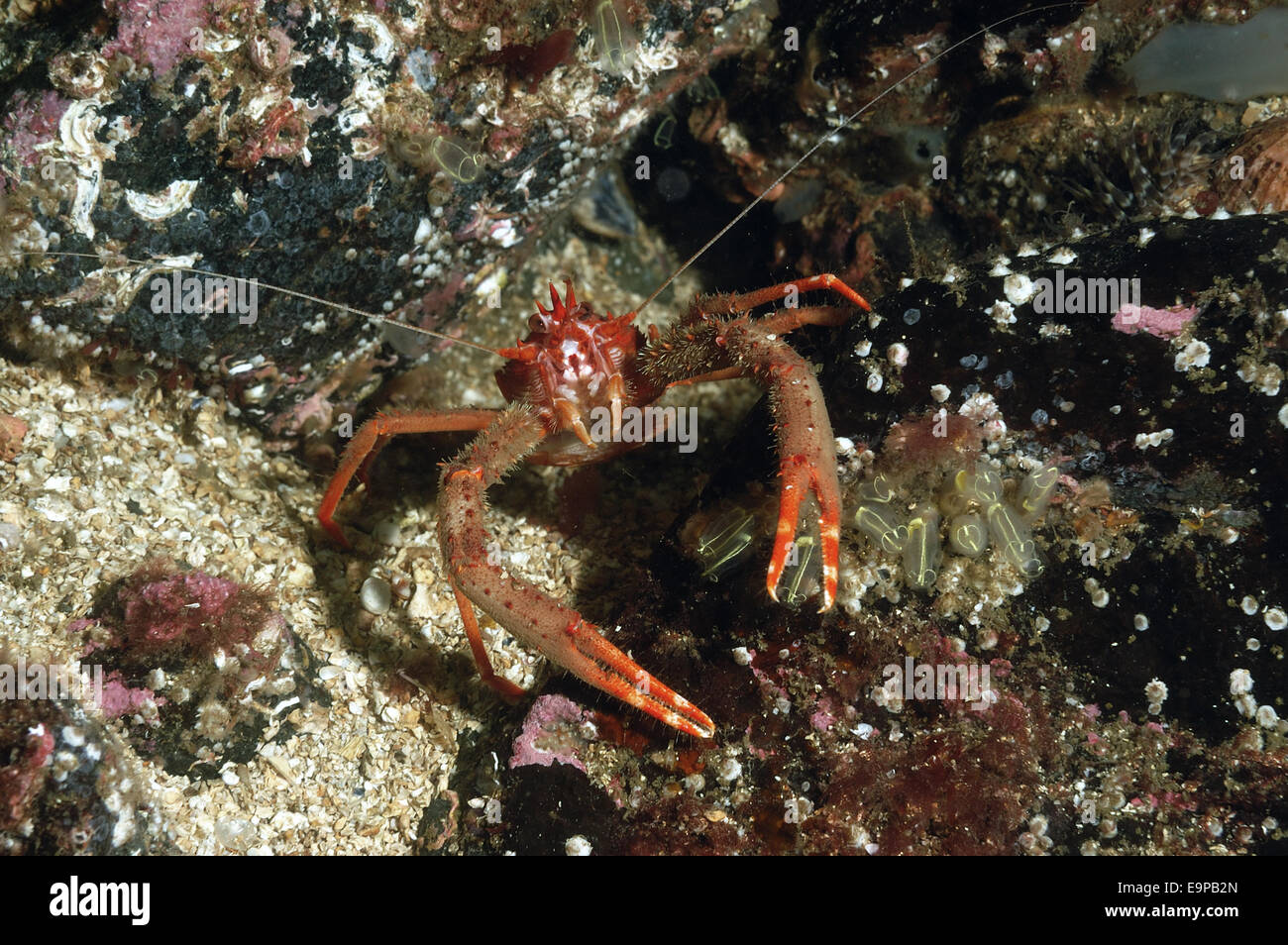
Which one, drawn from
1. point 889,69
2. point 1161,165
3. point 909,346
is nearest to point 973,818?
point 909,346

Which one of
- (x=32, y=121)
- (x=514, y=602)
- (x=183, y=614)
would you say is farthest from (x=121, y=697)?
(x=32, y=121)

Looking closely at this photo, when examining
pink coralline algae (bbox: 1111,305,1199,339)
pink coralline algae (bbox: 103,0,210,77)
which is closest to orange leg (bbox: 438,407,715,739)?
pink coralline algae (bbox: 103,0,210,77)

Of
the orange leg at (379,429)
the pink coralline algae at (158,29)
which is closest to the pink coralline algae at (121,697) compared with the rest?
the orange leg at (379,429)

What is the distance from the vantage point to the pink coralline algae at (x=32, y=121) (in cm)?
319

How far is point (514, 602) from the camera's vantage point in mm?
3137

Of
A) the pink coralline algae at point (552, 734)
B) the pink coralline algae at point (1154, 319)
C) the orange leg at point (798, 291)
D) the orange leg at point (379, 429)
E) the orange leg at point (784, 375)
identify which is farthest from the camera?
the orange leg at point (379, 429)

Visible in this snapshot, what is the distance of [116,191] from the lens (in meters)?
3.39

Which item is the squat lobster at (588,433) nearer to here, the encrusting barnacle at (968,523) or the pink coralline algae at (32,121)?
the encrusting barnacle at (968,523)

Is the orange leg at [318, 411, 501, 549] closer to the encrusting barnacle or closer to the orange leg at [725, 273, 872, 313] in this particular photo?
the orange leg at [725, 273, 872, 313]

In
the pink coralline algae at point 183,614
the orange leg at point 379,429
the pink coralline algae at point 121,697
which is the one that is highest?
the orange leg at point 379,429

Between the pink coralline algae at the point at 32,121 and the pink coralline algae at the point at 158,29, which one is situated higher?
the pink coralline algae at the point at 158,29

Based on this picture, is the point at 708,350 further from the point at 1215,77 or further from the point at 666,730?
the point at 1215,77

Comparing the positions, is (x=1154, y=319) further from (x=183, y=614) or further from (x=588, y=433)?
(x=183, y=614)

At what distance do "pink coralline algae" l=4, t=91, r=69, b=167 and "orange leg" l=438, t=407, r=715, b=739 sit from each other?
2.32 m
